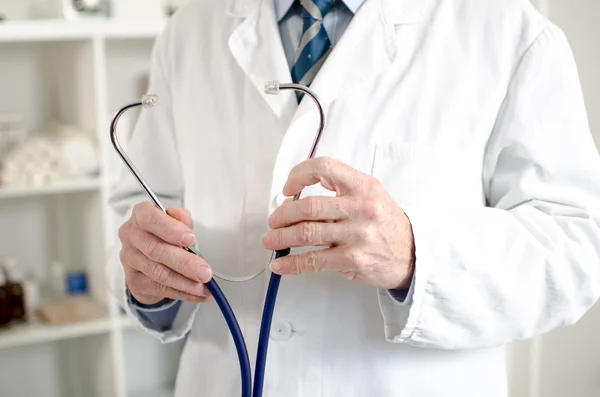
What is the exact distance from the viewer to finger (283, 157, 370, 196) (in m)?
0.81

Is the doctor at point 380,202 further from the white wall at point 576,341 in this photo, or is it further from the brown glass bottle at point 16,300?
the brown glass bottle at point 16,300

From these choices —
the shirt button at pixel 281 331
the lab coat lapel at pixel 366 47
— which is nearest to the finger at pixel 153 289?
the shirt button at pixel 281 331

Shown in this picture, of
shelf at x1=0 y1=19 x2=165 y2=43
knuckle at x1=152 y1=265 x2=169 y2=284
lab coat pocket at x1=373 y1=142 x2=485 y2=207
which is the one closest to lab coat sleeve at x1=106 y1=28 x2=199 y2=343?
knuckle at x1=152 y1=265 x2=169 y2=284

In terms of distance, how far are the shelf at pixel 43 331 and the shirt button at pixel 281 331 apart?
48.4 inches

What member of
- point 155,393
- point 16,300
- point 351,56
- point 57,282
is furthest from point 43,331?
point 351,56

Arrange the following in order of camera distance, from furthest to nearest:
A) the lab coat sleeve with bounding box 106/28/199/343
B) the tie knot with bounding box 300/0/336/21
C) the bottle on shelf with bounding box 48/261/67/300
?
the bottle on shelf with bounding box 48/261/67/300 < the lab coat sleeve with bounding box 106/28/199/343 < the tie knot with bounding box 300/0/336/21

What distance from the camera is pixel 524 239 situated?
2.95 feet

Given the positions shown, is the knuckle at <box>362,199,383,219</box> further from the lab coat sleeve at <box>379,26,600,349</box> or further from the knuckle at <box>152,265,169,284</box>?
the knuckle at <box>152,265,169,284</box>

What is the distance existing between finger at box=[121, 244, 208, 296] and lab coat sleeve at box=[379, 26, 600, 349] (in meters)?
0.23

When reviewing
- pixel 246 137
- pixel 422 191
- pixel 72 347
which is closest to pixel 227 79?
pixel 246 137

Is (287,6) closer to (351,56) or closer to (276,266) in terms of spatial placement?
(351,56)

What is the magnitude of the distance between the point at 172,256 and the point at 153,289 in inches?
4.5

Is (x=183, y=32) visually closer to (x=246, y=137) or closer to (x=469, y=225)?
(x=246, y=137)

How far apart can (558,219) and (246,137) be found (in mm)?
447
